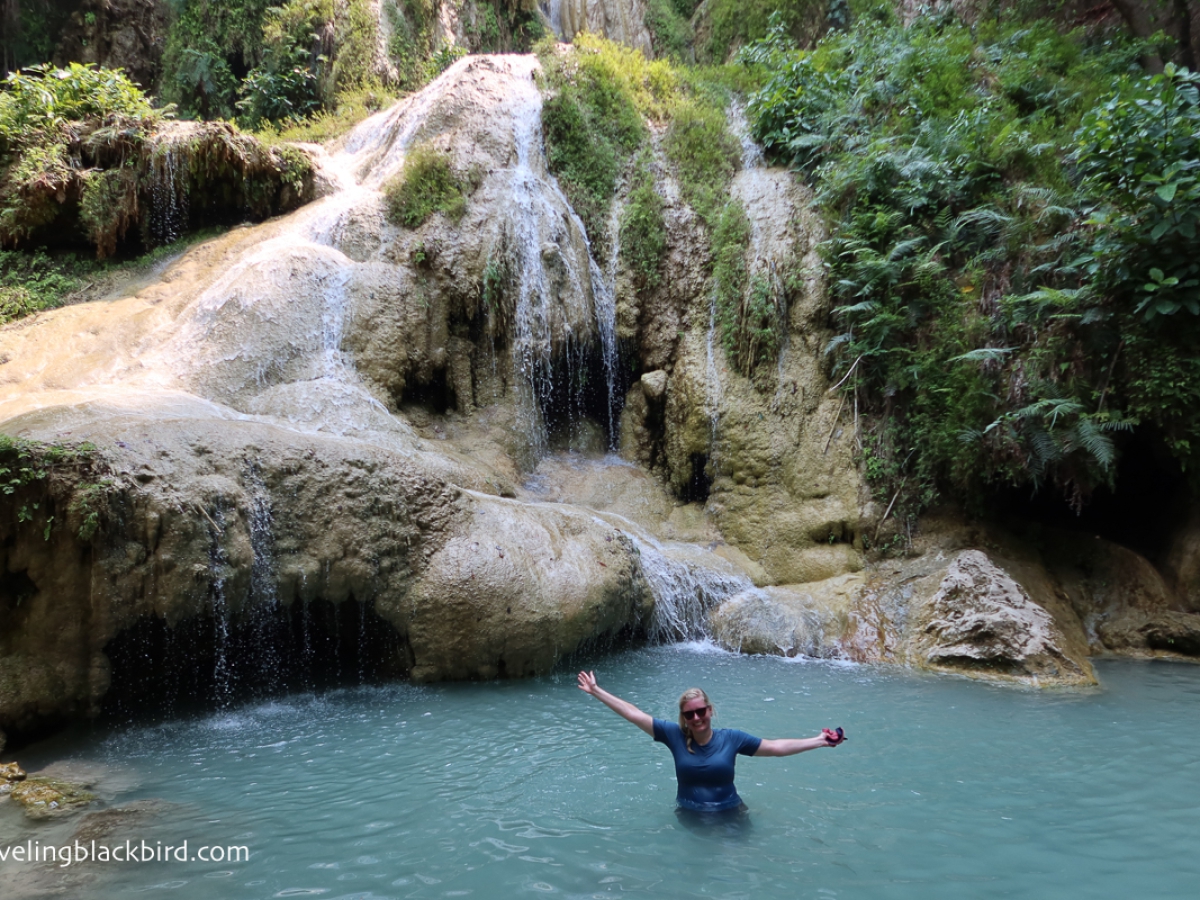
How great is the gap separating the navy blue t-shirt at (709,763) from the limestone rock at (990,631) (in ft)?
15.7

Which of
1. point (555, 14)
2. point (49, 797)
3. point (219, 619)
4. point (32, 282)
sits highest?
point (555, 14)

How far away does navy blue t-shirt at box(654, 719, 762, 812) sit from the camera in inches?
154

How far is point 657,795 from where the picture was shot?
4.42 m

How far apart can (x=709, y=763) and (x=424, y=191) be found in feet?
34.0

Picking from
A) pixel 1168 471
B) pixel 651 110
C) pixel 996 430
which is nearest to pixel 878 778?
pixel 996 430

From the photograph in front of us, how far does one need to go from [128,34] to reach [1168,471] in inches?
970

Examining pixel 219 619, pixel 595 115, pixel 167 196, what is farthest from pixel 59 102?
pixel 219 619

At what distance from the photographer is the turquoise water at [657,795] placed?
342 centimetres

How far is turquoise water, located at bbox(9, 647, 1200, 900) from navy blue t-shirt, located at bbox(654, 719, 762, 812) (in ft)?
0.54

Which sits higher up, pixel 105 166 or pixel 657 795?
pixel 105 166

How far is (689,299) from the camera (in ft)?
40.2

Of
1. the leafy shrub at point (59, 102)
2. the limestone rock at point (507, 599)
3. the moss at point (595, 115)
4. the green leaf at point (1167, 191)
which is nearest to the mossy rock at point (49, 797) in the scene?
the limestone rock at point (507, 599)

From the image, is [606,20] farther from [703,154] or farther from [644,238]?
[644,238]

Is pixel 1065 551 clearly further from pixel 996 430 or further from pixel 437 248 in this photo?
pixel 437 248
